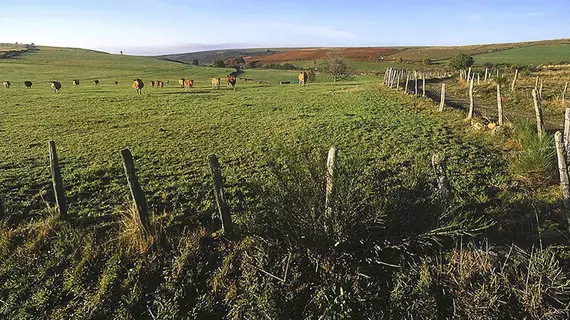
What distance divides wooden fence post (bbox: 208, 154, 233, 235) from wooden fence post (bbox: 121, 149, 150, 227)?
1156 mm

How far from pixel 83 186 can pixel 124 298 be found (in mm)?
4178

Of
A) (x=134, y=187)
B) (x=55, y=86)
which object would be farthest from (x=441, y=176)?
(x=55, y=86)

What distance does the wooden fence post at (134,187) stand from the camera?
4.86m

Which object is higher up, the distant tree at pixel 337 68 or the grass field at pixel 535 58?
the grass field at pixel 535 58

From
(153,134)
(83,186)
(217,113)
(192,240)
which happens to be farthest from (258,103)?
(192,240)

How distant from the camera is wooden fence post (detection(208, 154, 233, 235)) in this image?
495cm

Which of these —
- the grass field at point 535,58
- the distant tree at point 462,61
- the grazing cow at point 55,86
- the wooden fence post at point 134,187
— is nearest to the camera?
the wooden fence post at point 134,187

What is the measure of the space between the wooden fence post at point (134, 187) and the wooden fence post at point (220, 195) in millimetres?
1156

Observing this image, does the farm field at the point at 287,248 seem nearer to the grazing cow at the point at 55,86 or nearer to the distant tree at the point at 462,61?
the grazing cow at the point at 55,86

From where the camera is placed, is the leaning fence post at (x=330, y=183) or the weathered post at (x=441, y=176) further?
the weathered post at (x=441, y=176)

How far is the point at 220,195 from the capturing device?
16.6 feet

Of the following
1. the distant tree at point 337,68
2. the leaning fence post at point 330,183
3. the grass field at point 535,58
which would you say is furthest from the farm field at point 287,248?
the grass field at point 535,58

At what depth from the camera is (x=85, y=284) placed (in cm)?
445

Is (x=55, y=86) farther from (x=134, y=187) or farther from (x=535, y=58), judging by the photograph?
(x=535, y=58)
